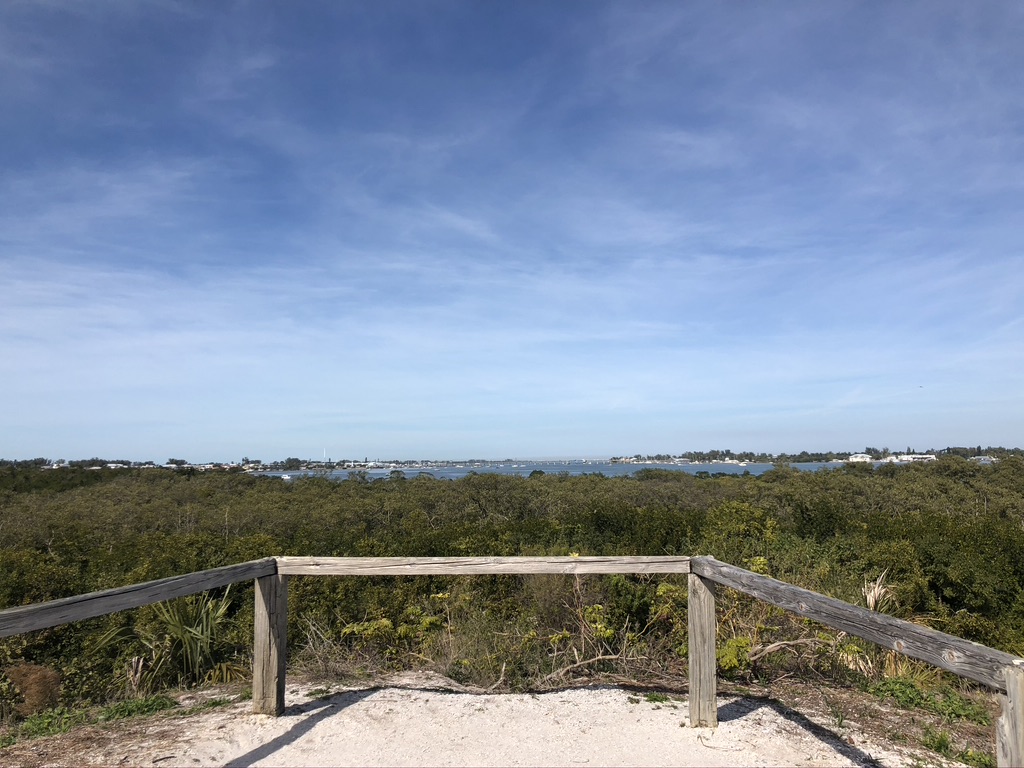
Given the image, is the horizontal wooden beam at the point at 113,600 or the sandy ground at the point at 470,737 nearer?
the horizontal wooden beam at the point at 113,600

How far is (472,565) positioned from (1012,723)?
305cm

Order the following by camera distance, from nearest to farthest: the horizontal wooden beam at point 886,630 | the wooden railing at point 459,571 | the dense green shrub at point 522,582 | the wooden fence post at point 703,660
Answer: the horizontal wooden beam at point 886,630 → the wooden railing at point 459,571 → the wooden fence post at point 703,660 → the dense green shrub at point 522,582

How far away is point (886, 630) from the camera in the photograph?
2891mm

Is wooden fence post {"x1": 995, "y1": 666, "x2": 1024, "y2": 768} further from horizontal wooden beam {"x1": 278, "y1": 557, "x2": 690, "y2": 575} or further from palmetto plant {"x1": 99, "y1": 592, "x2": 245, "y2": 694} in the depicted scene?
palmetto plant {"x1": 99, "y1": 592, "x2": 245, "y2": 694}

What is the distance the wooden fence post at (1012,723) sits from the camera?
2.21 m

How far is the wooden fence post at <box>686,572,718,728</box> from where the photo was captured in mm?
4281

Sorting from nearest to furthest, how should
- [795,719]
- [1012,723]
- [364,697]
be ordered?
[1012,723] < [795,719] < [364,697]

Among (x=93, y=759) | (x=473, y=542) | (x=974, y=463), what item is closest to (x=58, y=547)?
(x=473, y=542)

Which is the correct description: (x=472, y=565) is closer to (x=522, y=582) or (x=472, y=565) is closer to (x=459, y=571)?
(x=459, y=571)

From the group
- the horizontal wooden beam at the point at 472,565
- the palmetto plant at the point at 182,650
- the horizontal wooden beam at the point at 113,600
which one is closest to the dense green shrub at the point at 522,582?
the palmetto plant at the point at 182,650

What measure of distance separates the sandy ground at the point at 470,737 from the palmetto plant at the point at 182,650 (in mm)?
1420

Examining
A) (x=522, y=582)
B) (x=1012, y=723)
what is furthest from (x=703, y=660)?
(x=522, y=582)

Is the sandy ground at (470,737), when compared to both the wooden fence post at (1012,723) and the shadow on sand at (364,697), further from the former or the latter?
the wooden fence post at (1012,723)

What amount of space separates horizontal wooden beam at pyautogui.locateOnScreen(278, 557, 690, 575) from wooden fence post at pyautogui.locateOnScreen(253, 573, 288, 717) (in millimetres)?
168
